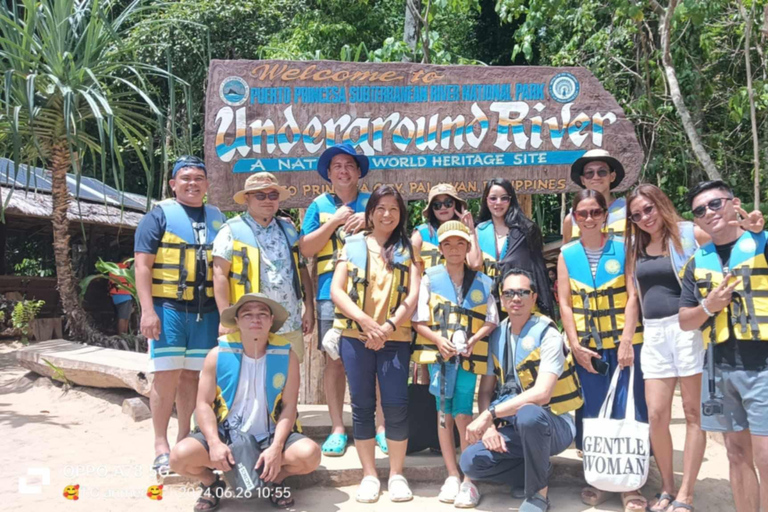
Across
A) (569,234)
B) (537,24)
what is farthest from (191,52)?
(569,234)

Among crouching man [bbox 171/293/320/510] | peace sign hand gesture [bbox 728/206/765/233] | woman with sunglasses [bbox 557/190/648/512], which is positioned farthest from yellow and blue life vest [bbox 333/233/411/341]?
peace sign hand gesture [bbox 728/206/765/233]

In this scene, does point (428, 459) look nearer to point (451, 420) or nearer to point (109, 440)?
point (451, 420)

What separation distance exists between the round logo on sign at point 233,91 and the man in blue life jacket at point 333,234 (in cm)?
122

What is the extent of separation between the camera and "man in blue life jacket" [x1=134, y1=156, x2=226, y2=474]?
3797 millimetres

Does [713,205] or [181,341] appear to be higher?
[713,205]

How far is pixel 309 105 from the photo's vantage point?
16.8ft

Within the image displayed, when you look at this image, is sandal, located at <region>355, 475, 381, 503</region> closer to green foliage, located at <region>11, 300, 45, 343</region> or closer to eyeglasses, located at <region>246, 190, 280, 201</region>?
eyeglasses, located at <region>246, 190, 280, 201</region>

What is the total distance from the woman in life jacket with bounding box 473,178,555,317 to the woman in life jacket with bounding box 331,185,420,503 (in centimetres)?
52

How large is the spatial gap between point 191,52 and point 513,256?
32.7 ft

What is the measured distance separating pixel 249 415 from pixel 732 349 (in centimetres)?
238

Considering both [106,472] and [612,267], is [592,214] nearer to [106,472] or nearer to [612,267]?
[612,267]

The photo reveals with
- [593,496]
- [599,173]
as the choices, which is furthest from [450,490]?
[599,173]

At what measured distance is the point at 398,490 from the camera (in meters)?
3.50

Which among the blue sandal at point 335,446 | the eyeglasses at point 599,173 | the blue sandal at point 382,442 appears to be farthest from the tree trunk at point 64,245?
the eyeglasses at point 599,173
